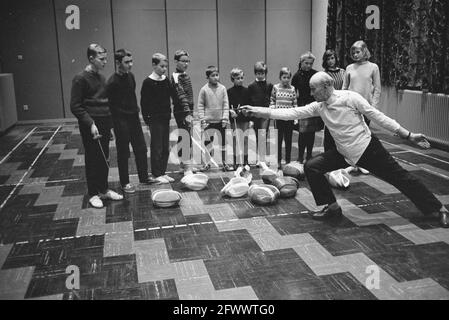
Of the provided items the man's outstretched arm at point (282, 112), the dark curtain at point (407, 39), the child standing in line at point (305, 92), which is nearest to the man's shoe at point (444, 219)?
the man's outstretched arm at point (282, 112)

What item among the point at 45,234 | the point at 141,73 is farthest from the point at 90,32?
the point at 45,234

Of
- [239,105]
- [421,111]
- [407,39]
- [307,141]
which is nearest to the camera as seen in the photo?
[239,105]

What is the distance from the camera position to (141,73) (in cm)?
999

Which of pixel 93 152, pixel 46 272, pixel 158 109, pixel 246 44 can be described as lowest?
pixel 46 272

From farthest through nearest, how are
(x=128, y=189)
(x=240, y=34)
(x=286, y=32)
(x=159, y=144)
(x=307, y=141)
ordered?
(x=286, y=32)
(x=240, y=34)
(x=307, y=141)
(x=159, y=144)
(x=128, y=189)

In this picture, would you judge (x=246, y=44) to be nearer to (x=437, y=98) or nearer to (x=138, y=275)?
(x=437, y=98)

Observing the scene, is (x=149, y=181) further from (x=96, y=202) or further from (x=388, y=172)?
(x=388, y=172)

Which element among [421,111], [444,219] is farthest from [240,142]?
[421,111]

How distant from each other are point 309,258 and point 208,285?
79 centimetres

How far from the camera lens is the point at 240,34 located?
10.3m

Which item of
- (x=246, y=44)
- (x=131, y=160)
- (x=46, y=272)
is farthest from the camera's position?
(x=246, y=44)

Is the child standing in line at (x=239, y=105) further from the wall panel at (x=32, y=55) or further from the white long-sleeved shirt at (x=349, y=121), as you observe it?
the wall panel at (x=32, y=55)

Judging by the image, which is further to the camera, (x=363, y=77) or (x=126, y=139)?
(x=363, y=77)

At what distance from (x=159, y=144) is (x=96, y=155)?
95 cm
